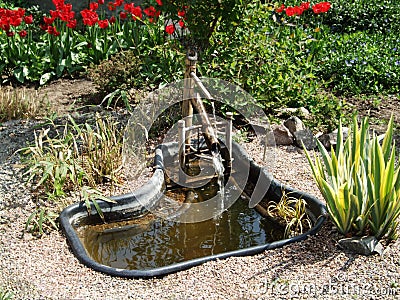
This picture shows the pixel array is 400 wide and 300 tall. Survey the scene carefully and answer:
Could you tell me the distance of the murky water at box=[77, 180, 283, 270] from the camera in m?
4.80

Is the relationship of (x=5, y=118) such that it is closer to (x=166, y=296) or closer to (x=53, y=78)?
(x=53, y=78)

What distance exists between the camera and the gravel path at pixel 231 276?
4.12 m

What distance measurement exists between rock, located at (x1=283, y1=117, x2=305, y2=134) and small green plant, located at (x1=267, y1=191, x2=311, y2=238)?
133 centimetres

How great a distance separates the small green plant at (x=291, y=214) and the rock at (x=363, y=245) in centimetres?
41

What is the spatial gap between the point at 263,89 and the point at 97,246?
2.83m

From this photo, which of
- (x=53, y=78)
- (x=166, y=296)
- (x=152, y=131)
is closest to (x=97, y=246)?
(x=166, y=296)

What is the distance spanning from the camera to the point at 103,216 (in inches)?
204

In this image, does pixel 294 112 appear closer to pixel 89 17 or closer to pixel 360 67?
pixel 360 67

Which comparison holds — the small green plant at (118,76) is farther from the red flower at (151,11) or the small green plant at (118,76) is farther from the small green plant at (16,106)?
the small green plant at (16,106)

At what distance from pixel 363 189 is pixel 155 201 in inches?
71.9

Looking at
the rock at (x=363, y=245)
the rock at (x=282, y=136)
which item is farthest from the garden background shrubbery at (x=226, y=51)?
the rock at (x=363, y=245)

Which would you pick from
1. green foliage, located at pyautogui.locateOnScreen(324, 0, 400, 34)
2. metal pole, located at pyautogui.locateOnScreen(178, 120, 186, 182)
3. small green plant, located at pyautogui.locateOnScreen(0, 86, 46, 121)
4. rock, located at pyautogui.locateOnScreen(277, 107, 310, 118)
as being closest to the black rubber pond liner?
metal pole, located at pyautogui.locateOnScreen(178, 120, 186, 182)

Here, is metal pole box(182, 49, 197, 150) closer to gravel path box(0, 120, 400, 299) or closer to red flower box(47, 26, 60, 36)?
gravel path box(0, 120, 400, 299)

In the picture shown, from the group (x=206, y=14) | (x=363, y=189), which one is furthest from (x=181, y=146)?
(x=363, y=189)
